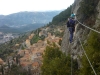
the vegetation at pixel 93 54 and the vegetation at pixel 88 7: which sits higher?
the vegetation at pixel 88 7

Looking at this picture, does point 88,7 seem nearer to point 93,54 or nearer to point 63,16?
point 93,54

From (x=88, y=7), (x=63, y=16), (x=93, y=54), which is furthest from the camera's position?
(x=63, y=16)

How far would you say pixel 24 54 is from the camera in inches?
4936

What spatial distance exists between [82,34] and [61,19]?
113 meters

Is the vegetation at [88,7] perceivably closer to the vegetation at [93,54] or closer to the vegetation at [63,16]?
the vegetation at [93,54]

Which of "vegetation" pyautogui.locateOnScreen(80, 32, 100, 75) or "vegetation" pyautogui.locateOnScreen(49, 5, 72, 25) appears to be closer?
"vegetation" pyautogui.locateOnScreen(80, 32, 100, 75)

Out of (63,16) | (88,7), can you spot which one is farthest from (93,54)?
(63,16)

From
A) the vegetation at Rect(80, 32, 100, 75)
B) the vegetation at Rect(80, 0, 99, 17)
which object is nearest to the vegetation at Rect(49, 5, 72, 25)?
the vegetation at Rect(80, 0, 99, 17)

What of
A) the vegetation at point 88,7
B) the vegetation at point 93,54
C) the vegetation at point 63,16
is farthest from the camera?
the vegetation at point 63,16

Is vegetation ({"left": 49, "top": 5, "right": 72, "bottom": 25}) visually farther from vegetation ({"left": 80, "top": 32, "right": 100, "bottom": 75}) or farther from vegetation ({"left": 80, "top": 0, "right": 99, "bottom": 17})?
vegetation ({"left": 80, "top": 32, "right": 100, "bottom": 75})

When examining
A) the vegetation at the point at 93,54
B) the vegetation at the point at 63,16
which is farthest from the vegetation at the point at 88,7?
the vegetation at the point at 63,16

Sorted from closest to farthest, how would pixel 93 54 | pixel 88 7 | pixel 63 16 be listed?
pixel 93 54 < pixel 88 7 < pixel 63 16

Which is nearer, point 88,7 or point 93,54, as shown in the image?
point 93,54

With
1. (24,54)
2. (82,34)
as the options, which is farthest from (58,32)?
(82,34)
